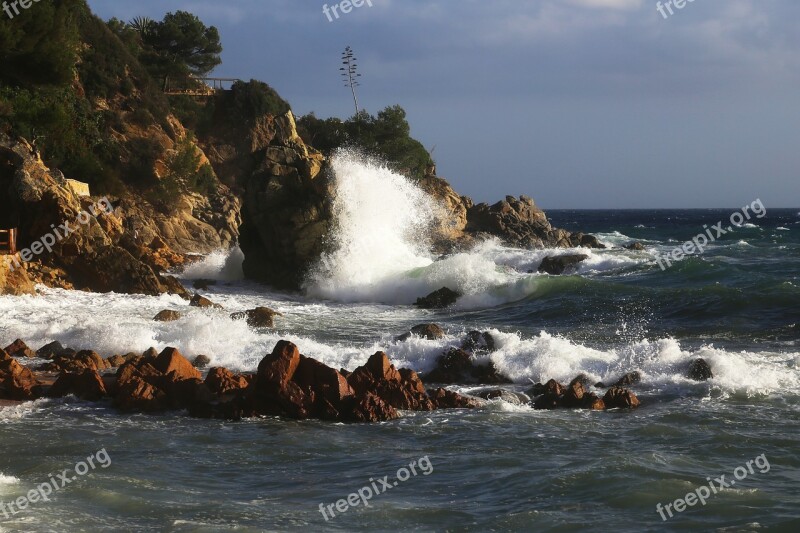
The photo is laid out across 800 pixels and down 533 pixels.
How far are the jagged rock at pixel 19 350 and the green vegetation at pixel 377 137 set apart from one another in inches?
1749

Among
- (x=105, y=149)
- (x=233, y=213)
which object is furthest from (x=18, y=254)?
(x=233, y=213)

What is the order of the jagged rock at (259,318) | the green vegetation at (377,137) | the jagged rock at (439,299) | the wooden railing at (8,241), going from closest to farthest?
1. the jagged rock at (259,318)
2. the wooden railing at (8,241)
3. the jagged rock at (439,299)
4. the green vegetation at (377,137)

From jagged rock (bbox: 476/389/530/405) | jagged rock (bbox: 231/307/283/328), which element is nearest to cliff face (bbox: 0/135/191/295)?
jagged rock (bbox: 231/307/283/328)

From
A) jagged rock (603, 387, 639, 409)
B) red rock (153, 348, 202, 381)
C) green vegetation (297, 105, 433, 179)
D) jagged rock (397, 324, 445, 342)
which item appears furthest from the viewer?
green vegetation (297, 105, 433, 179)

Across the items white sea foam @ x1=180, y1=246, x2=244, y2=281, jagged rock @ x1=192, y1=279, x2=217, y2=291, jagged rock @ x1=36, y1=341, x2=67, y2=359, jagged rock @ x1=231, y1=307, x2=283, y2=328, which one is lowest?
jagged rock @ x1=36, y1=341, x2=67, y2=359

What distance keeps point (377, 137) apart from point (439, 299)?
120ft

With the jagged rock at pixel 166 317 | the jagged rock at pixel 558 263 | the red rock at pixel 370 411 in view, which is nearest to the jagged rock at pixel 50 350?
the jagged rock at pixel 166 317

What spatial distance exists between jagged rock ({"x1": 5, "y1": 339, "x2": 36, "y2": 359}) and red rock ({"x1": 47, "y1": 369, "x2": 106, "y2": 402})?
11.5 ft

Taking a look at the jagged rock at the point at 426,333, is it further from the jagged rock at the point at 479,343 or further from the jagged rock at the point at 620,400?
the jagged rock at the point at 620,400

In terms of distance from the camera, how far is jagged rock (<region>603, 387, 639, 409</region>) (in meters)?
13.4

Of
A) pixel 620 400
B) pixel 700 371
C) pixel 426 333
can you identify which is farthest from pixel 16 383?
pixel 700 371

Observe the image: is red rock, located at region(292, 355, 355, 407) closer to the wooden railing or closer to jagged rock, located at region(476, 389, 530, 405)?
jagged rock, located at region(476, 389, 530, 405)

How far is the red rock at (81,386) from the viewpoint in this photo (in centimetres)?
1357

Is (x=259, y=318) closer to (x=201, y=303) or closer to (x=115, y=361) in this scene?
(x=201, y=303)
